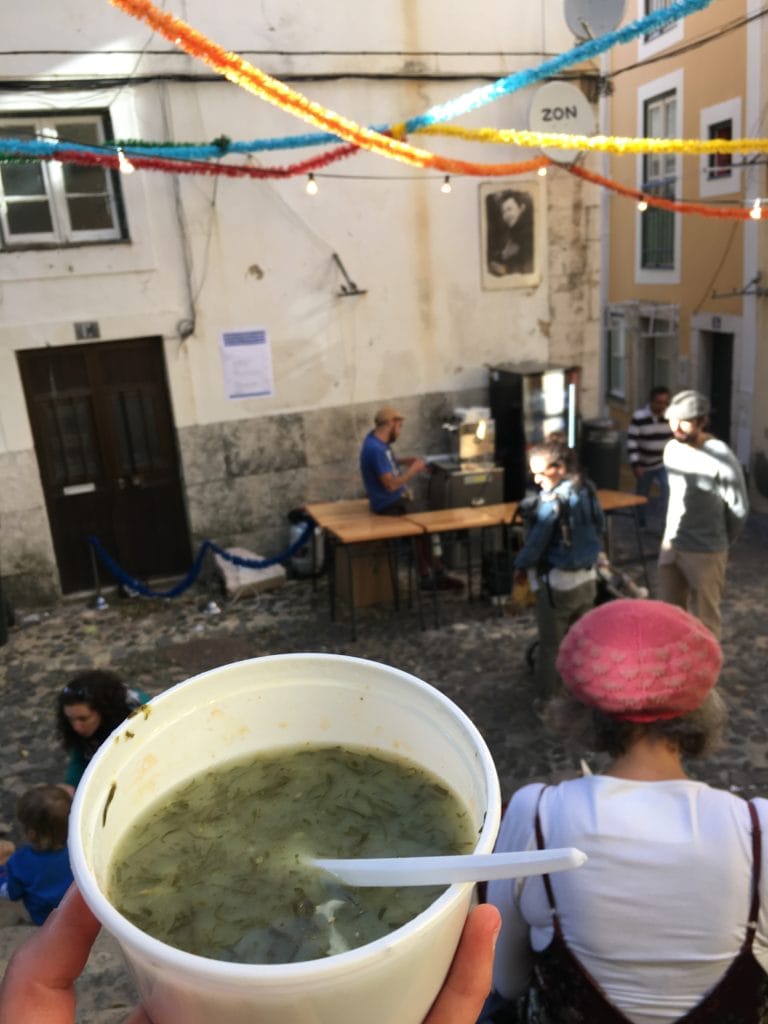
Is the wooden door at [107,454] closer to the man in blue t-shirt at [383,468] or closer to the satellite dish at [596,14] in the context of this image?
the man in blue t-shirt at [383,468]

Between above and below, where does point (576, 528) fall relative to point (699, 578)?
above

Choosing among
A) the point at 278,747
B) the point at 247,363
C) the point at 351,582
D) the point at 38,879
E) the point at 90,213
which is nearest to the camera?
the point at 278,747

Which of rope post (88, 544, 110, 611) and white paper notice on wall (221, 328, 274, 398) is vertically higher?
white paper notice on wall (221, 328, 274, 398)

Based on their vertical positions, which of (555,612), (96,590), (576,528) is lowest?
(96,590)

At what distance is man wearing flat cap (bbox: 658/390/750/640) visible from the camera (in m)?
5.66

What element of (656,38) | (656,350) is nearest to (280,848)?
(656,38)

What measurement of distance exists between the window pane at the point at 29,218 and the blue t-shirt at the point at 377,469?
3.99 metres

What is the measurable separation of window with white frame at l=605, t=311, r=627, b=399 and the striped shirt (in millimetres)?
7624

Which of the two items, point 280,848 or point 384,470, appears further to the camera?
point 384,470

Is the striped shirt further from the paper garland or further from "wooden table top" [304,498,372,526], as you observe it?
the paper garland

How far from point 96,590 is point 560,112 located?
6.95 meters

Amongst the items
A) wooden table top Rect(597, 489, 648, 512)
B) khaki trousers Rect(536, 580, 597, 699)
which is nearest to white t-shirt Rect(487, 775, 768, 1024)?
khaki trousers Rect(536, 580, 597, 699)

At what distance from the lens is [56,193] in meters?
7.97

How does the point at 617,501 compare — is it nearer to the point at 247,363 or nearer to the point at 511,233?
the point at 511,233
